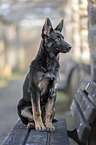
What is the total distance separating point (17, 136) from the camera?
274 cm

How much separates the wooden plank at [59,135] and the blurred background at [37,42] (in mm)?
1046

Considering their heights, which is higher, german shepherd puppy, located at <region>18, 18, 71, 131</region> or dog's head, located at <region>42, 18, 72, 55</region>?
dog's head, located at <region>42, 18, 72, 55</region>

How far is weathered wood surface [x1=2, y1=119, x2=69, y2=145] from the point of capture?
2.53m

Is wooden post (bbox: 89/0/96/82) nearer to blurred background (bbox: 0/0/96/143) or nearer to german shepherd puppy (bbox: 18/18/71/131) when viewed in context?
blurred background (bbox: 0/0/96/143)

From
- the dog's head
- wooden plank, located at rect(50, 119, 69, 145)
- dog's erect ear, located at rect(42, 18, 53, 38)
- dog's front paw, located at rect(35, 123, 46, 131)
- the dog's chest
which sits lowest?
wooden plank, located at rect(50, 119, 69, 145)

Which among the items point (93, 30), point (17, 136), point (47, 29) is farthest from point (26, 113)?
point (93, 30)

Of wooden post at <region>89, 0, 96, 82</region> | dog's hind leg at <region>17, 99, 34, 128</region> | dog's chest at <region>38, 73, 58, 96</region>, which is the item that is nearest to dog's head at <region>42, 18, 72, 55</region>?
dog's chest at <region>38, 73, 58, 96</region>

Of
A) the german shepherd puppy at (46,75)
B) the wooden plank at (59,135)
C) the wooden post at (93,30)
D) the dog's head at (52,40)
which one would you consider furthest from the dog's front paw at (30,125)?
the wooden post at (93,30)

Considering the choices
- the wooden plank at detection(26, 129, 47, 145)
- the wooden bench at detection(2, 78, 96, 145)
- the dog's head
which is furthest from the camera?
the dog's head

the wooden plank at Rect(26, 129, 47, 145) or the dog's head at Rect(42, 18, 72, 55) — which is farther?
the dog's head at Rect(42, 18, 72, 55)

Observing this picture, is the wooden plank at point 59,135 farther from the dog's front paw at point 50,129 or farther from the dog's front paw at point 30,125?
the dog's front paw at point 30,125

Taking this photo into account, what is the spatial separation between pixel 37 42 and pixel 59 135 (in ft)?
59.5

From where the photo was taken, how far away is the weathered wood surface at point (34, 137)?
2531 millimetres

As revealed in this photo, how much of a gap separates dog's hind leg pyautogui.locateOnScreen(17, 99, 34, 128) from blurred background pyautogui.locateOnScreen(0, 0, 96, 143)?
97 cm
